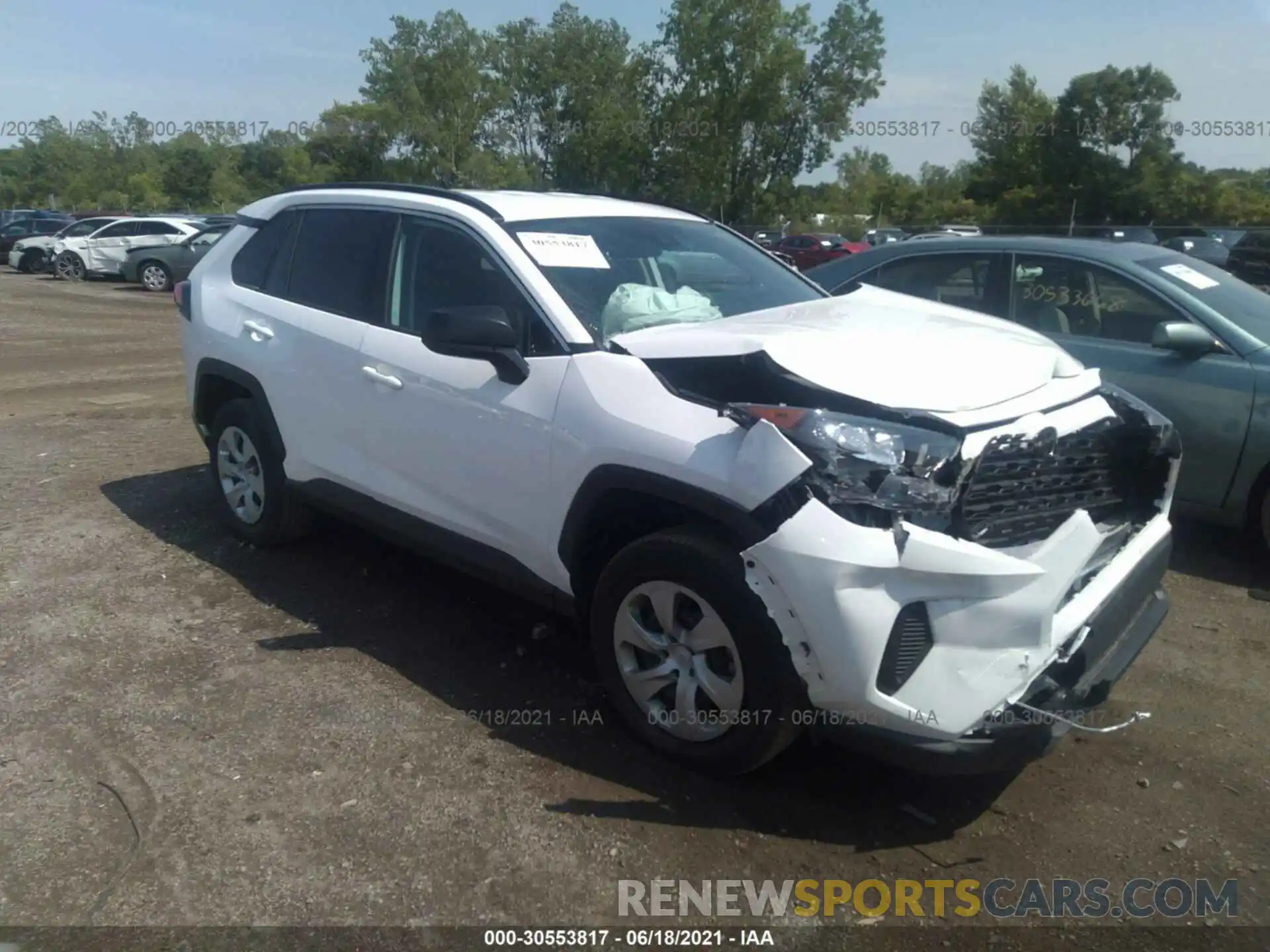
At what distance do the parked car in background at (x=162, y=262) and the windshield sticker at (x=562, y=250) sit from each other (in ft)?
68.2

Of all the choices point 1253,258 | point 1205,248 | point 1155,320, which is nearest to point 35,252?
point 1205,248

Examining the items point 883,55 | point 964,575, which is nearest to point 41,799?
point 964,575

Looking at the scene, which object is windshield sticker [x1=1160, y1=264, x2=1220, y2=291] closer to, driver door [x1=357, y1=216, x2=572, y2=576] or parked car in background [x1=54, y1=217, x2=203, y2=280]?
driver door [x1=357, y1=216, x2=572, y2=576]

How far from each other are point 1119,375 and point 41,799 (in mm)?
5208

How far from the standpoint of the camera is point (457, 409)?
156 inches

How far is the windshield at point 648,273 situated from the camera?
155 inches

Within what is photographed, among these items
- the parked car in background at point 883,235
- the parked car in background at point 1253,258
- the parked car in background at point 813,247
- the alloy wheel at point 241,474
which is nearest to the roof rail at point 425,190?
the alloy wheel at point 241,474

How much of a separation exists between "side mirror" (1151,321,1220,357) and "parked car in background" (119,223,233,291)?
2135 cm

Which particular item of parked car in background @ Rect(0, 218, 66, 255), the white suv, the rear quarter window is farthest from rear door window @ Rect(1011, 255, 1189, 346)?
parked car in background @ Rect(0, 218, 66, 255)

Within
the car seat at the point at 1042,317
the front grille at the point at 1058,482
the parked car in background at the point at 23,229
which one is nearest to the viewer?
the front grille at the point at 1058,482

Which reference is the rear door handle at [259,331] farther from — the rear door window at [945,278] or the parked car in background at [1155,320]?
the rear door window at [945,278]

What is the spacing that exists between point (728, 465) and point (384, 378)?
182cm

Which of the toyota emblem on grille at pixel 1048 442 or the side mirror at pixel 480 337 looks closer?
the toyota emblem on grille at pixel 1048 442

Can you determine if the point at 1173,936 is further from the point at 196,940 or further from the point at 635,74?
the point at 635,74
